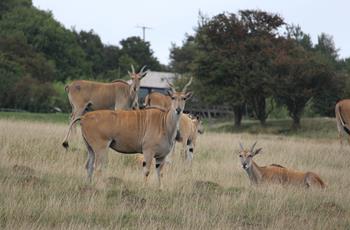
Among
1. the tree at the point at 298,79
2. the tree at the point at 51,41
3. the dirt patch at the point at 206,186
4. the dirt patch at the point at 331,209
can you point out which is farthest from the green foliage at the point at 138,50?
the dirt patch at the point at 331,209

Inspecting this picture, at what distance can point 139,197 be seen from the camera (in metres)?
9.43

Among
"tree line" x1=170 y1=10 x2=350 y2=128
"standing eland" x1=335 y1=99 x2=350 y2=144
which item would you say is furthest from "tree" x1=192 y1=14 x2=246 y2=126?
"standing eland" x1=335 y1=99 x2=350 y2=144

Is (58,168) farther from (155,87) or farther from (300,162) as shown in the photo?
(155,87)

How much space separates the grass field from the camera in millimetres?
8070

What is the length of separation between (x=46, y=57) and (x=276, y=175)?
2292 inches

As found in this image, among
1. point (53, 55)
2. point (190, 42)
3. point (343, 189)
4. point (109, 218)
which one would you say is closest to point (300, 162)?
point (343, 189)

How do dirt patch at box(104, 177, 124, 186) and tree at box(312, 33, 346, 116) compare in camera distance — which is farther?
tree at box(312, 33, 346, 116)

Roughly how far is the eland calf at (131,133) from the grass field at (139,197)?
38cm

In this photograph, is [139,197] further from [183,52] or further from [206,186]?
[183,52]

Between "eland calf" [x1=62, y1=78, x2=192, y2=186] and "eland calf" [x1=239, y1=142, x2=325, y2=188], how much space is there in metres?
2.38

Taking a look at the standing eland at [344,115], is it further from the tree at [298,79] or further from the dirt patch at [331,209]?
the tree at [298,79]

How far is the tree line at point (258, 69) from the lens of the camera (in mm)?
40094

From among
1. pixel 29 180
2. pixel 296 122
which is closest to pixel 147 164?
pixel 29 180

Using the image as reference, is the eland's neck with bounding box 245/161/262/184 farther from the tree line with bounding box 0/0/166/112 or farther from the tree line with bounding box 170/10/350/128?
the tree line with bounding box 0/0/166/112
